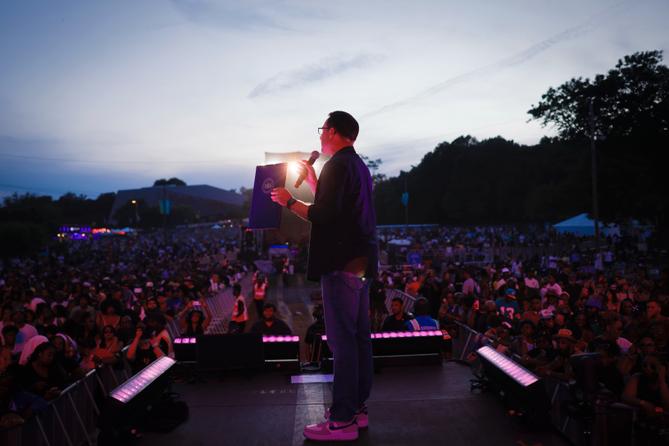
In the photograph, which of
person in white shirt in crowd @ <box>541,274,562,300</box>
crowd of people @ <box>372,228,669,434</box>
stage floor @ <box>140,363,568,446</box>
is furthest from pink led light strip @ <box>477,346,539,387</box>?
person in white shirt in crowd @ <box>541,274,562,300</box>

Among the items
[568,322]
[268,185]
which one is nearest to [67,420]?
[268,185]

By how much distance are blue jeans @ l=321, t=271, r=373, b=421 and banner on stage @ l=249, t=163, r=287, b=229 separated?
4.47ft

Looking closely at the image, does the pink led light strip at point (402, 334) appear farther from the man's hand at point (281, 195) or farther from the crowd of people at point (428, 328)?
the man's hand at point (281, 195)

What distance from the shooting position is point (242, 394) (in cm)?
541

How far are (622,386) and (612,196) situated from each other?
28208 mm

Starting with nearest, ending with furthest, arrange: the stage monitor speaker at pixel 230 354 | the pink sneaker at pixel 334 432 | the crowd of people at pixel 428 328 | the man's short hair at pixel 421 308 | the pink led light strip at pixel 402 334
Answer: the pink sneaker at pixel 334 432 < the crowd of people at pixel 428 328 < the stage monitor speaker at pixel 230 354 < the pink led light strip at pixel 402 334 < the man's short hair at pixel 421 308

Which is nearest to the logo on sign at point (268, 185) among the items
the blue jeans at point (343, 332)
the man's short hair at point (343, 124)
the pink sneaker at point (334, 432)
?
the man's short hair at point (343, 124)

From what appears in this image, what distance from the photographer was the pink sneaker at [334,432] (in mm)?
3902

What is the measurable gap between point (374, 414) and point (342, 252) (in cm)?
157

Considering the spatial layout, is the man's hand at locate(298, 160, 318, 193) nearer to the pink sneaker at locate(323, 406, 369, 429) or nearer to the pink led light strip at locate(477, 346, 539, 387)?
the pink sneaker at locate(323, 406, 369, 429)

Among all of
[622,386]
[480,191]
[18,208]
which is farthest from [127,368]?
[480,191]

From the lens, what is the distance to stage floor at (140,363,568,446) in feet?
13.4

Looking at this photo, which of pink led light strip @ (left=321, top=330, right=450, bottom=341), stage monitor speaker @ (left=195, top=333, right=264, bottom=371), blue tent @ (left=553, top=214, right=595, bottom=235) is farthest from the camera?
blue tent @ (left=553, top=214, right=595, bottom=235)

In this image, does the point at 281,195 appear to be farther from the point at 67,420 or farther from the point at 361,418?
the point at 67,420
